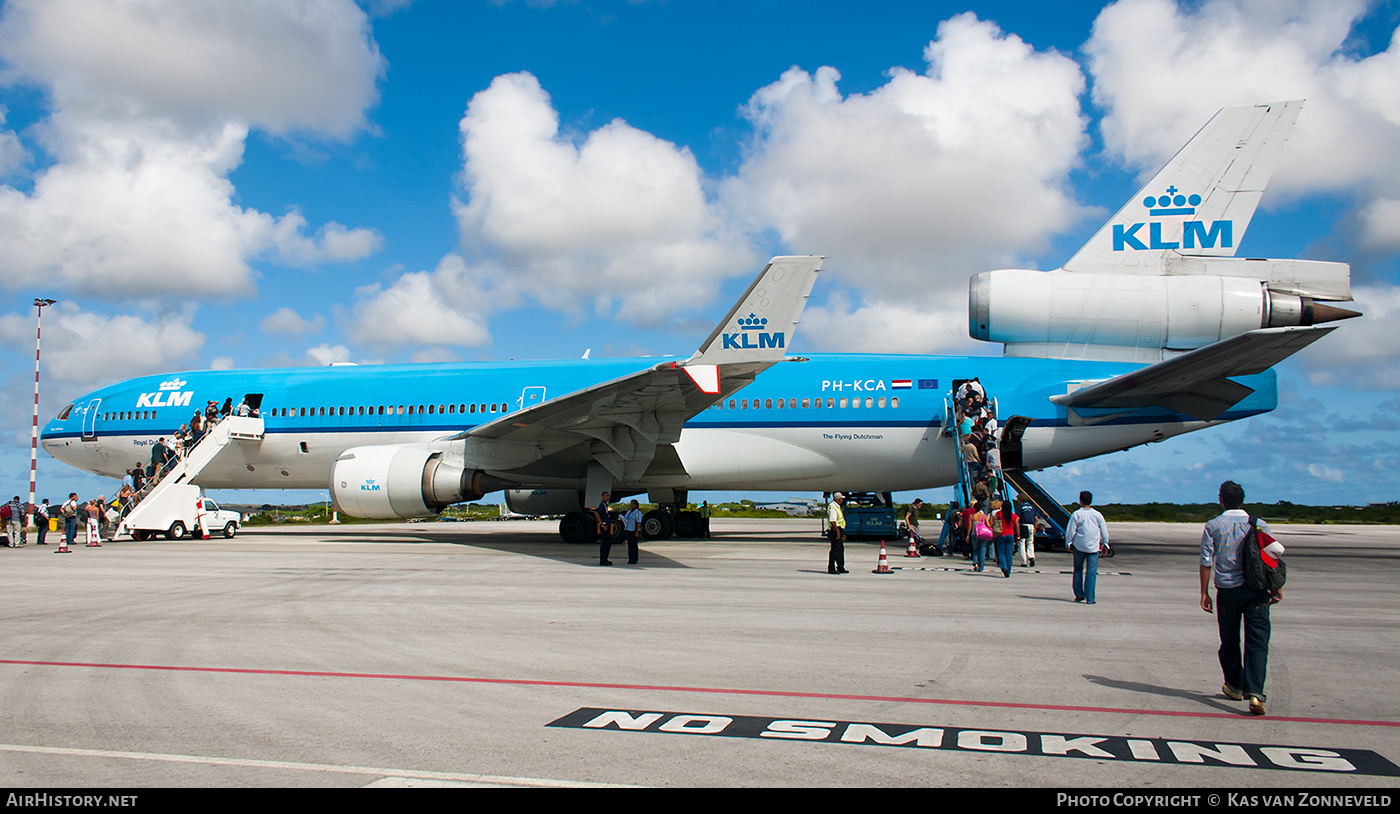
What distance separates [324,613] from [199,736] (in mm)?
4607

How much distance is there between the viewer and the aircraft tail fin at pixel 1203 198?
1590cm

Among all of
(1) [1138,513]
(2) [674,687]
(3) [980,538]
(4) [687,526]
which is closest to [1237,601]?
(2) [674,687]

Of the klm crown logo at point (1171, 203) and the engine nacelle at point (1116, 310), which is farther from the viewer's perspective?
the klm crown logo at point (1171, 203)

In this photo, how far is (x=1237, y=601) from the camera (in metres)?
5.19

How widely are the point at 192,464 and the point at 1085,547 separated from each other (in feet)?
69.1

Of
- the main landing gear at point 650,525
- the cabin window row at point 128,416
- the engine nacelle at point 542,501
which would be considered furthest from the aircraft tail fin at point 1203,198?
the cabin window row at point 128,416

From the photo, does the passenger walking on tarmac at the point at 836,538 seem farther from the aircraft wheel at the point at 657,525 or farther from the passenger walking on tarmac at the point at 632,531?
the aircraft wheel at the point at 657,525

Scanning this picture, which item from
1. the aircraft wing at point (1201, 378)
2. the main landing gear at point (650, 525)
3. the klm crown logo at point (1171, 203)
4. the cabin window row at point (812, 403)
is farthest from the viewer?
the main landing gear at point (650, 525)

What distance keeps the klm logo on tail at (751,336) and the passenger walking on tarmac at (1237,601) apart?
26.2 ft

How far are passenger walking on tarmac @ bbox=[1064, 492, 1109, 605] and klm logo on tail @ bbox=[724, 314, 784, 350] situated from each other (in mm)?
5189

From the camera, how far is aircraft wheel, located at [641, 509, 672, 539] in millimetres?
21141

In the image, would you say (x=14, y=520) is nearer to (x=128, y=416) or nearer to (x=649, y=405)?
(x=128, y=416)
